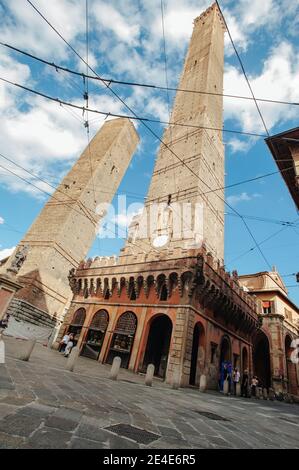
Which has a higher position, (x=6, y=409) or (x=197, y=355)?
(x=197, y=355)

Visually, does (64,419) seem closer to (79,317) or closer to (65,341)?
(65,341)

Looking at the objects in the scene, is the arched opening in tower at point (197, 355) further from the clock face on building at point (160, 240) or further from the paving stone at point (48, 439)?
the paving stone at point (48, 439)

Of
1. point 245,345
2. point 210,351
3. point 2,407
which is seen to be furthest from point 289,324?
point 2,407

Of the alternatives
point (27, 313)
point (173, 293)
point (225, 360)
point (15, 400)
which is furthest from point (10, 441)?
point (27, 313)

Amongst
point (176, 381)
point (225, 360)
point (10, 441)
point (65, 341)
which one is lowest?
point (10, 441)

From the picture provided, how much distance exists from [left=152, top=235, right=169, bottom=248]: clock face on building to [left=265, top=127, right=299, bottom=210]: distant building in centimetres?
830

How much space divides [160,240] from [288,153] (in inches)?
373

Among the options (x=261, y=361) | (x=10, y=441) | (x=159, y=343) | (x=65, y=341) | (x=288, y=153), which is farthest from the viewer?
(x=261, y=361)

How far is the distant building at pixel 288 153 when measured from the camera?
10406 mm

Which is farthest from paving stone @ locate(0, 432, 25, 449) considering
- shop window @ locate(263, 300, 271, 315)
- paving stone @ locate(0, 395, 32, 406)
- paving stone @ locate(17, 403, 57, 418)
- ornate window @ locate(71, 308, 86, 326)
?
shop window @ locate(263, 300, 271, 315)

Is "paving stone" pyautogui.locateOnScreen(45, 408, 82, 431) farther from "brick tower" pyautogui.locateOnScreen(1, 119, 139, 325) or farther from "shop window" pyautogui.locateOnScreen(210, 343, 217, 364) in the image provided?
"brick tower" pyautogui.locateOnScreen(1, 119, 139, 325)

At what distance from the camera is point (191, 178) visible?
19.6 metres

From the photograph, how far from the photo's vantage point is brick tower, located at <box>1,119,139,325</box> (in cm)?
1891
